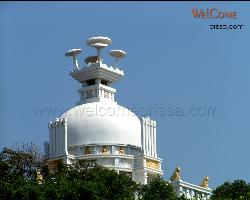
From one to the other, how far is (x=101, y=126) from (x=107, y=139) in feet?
5.53

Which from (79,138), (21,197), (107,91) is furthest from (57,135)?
(21,197)

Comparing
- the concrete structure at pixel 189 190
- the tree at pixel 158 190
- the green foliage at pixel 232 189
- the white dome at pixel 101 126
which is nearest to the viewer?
the tree at pixel 158 190

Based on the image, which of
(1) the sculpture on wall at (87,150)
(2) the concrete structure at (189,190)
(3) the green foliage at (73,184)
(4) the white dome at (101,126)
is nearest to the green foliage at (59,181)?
(3) the green foliage at (73,184)

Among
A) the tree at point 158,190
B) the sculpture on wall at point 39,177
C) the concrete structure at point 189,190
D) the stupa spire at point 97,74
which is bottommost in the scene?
the tree at point 158,190

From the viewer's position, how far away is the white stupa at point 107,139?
129500 millimetres

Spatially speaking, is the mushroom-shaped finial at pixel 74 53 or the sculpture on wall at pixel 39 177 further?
the mushroom-shaped finial at pixel 74 53

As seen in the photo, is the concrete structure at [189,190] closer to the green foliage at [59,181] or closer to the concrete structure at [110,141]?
the concrete structure at [110,141]

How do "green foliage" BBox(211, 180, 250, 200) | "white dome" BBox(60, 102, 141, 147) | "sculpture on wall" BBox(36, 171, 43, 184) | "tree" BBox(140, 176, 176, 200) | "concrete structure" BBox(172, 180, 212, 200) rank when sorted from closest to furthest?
"tree" BBox(140, 176, 176, 200)
"sculpture on wall" BBox(36, 171, 43, 184)
"green foliage" BBox(211, 180, 250, 200)
"concrete structure" BBox(172, 180, 212, 200)
"white dome" BBox(60, 102, 141, 147)

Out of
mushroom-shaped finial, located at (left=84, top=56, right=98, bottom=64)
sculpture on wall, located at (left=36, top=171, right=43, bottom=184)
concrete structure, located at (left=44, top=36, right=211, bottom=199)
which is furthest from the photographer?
mushroom-shaped finial, located at (left=84, top=56, right=98, bottom=64)

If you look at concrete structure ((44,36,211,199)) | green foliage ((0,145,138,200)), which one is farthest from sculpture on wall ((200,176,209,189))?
green foliage ((0,145,138,200))

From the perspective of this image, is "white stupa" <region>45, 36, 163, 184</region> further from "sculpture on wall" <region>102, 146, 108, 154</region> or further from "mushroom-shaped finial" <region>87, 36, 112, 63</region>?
"mushroom-shaped finial" <region>87, 36, 112, 63</region>

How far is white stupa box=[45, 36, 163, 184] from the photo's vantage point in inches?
5098

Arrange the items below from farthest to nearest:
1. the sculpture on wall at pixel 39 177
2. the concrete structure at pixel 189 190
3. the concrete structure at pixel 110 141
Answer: the concrete structure at pixel 110 141 < the concrete structure at pixel 189 190 < the sculpture on wall at pixel 39 177

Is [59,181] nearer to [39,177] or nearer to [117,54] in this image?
[39,177]
